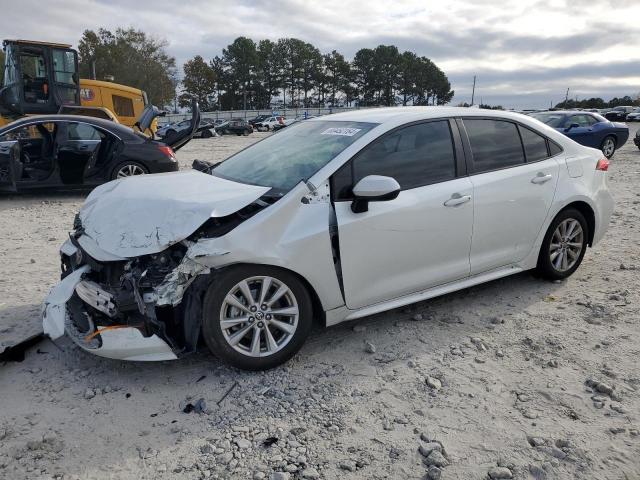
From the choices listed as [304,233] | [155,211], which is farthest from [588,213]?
[155,211]

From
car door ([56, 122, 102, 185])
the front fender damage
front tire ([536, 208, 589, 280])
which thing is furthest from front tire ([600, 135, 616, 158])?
the front fender damage

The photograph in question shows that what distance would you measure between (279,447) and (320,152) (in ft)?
6.50

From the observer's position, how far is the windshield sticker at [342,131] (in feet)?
12.1

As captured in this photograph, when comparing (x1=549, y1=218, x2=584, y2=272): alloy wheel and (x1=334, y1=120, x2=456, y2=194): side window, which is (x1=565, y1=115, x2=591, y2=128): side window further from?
(x1=334, y1=120, x2=456, y2=194): side window

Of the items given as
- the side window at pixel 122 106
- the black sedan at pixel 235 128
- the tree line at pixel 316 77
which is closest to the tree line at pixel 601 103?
the tree line at pixel 316 77

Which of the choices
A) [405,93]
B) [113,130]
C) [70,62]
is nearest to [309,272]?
[113,130]

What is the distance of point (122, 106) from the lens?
18422 millimetres

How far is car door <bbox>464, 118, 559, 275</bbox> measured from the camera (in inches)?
157

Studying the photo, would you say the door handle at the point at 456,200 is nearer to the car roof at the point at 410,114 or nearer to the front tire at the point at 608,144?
the car roof at the point at 410,114

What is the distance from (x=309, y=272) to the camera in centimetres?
322

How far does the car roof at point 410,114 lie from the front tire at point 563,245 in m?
1.01

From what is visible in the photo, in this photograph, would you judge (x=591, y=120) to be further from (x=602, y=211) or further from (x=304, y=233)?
(x=304, y=233)

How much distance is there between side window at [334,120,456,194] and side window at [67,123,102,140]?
6543mm

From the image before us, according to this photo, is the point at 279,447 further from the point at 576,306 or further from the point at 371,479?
the point at 576,306
